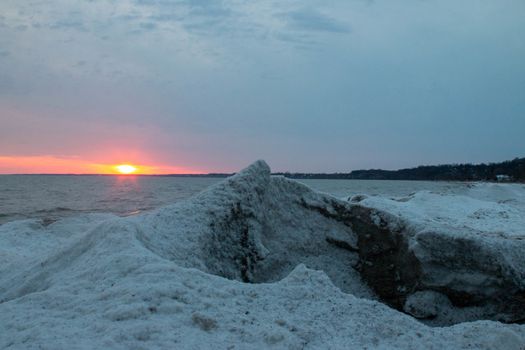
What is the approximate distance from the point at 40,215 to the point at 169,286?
73.5 ft

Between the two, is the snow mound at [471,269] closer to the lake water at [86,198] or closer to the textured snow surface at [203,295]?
the textured snow surface at [203,295]

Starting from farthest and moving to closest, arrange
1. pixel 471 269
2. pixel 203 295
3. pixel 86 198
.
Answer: pixel 86 198 → pixel 471 269 → pixel 203 295

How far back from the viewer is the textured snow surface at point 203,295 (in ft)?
10.8

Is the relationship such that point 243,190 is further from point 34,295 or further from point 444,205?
point 444,205

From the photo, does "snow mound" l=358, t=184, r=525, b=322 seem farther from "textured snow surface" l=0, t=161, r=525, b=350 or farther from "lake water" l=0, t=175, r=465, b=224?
"lake water" l=0, t=175, r=465, b=224

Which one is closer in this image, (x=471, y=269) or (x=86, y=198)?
(x=471, y=269)

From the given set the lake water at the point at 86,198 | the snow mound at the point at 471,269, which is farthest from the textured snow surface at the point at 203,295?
the lake water at the point at 86,198

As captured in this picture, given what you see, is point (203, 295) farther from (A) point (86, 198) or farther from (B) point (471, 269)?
(A) point (86, 198)

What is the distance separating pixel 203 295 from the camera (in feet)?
12.6

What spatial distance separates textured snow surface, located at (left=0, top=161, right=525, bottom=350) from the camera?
10.8 ft

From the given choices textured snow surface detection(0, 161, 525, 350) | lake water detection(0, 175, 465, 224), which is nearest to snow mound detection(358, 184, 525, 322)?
textured snow surface detection(0, 161, 525, 350)

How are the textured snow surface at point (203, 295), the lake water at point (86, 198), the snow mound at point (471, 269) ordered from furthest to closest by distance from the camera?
the lake water at point (86, 198) < the snow mound at point (471, 269) < the textured snow surface at point (203, 295)

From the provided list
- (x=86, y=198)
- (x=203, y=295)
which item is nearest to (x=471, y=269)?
(x=203, y=295)

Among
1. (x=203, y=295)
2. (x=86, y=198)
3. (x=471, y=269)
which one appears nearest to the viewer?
(x=203, y=295)
